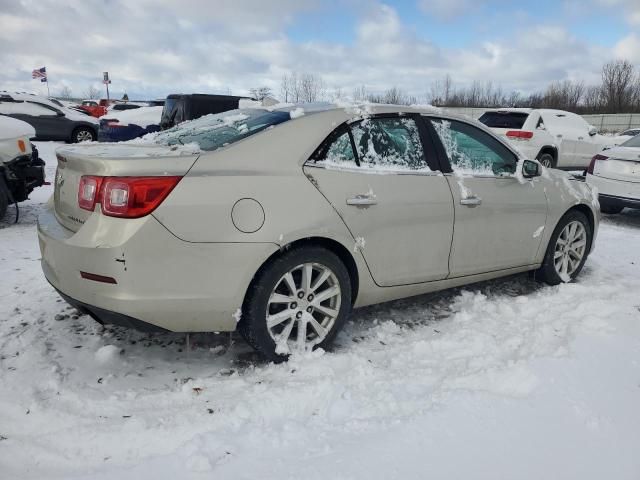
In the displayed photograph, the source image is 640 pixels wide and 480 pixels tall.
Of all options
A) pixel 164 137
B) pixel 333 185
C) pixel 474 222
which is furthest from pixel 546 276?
pixel 164 137

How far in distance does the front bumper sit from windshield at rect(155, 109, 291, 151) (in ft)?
2.09

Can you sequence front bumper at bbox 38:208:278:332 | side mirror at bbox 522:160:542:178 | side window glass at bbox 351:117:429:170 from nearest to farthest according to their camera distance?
front bumper at bbox 38:208:278:332 → side window glass at bbox 351:117:429:170 → side mirror at bbox 522:160:542:178

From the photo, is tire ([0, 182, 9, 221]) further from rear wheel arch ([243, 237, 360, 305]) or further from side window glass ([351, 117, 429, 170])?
side window glass ([351, 117, 429, 170])

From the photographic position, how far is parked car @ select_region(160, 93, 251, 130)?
9.79 m

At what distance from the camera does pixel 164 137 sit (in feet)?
11.5

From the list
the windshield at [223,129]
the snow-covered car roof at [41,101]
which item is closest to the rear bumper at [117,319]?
the windshield at [223,129]

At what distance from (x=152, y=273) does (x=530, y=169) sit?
3064mm

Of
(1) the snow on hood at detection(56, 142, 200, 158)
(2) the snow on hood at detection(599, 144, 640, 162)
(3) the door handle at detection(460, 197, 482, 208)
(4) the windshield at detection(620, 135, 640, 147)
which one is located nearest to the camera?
(1) the snow on hood at detection(56, 142, 200, 158)

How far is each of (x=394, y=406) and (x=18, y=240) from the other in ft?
15.0

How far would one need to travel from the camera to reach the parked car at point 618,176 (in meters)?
7.11

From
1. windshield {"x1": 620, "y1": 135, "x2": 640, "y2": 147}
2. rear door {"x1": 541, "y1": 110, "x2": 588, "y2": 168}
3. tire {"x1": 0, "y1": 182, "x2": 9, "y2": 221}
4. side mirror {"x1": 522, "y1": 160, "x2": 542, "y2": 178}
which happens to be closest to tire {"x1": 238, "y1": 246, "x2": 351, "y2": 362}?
side mirror {"x1": 522, "y1": 160, "x2": 542, "y2": 178}

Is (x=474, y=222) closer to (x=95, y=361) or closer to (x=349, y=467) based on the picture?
(x=349, y=467)

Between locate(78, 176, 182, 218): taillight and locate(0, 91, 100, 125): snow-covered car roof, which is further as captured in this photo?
locate(0, 91, 100, 125): snow-covered car roof

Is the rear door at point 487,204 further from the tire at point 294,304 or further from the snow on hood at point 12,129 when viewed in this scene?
the snow on hood at point 12,129
